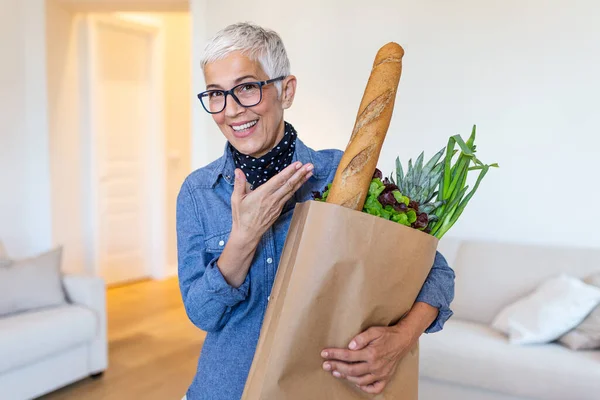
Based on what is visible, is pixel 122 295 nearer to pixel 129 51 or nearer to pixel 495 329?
pixel 129 51

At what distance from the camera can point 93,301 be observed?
3.22 metres

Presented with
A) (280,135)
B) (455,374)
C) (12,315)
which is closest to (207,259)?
(280,135)

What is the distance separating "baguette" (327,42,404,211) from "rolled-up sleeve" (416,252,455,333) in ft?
0.71

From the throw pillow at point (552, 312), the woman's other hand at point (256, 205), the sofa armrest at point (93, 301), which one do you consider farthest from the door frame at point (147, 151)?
the woman's other hand at point (256, 205)

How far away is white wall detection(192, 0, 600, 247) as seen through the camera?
2980mm

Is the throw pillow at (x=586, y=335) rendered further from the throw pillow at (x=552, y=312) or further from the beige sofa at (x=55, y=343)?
the beige sofa at (x=55, y=343)

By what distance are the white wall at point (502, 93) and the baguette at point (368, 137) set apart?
2.53m

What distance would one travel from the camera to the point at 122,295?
16.8 feet

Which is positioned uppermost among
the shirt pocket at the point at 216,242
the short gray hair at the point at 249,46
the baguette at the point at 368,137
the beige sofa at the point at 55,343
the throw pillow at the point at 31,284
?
the short gray hair at the point at 249,46

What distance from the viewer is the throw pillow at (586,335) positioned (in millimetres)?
2416

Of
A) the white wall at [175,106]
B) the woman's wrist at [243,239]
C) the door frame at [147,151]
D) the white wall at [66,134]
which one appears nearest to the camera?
the woman's wrist at [243,239]

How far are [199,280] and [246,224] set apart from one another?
16cm

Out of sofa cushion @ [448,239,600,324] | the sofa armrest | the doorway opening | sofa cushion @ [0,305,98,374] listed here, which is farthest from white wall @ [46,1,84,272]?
sofa cushion @ [448,239,600,324]

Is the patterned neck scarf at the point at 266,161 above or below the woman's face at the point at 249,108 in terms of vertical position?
below
